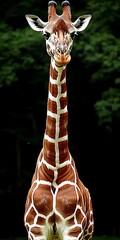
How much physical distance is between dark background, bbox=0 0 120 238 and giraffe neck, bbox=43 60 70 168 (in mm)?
9140

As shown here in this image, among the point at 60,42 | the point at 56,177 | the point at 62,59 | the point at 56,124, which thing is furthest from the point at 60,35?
the point at 56,177

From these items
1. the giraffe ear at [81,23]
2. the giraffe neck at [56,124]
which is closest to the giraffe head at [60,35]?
the giraffe ear at [81,23]

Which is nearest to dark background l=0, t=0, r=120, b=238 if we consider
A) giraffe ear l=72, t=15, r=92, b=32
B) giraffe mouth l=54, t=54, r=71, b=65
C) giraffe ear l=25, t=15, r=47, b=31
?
giraffe ear l=72, t=15, r=92, b=32

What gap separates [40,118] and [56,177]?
1216 centimetres

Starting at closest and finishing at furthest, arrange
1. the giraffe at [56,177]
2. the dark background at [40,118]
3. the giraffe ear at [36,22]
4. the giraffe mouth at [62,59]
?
the giraffe mouth at [62,59] < the giraffe at [56,177] < the giraffe ear at [36,22] < the dark background at [40,118]

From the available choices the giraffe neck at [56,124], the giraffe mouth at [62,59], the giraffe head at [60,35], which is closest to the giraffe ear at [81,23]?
the giraffe head at [60,35]

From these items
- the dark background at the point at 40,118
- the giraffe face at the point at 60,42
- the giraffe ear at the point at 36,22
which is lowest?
the giraffe face at the point at 60,42

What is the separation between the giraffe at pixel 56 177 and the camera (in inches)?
261

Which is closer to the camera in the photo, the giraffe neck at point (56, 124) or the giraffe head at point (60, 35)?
the giraffe head at point (60, 35)

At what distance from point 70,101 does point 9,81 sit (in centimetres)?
256

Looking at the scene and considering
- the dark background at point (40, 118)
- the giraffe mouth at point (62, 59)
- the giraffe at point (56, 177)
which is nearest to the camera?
the giraffe mouth at point (62, 59)

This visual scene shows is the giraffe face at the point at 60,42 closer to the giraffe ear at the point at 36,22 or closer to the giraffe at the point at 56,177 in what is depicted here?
the giraffe at the point at 56,177

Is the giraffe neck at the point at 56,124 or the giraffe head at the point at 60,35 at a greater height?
the giraffe head at the point at 60,35

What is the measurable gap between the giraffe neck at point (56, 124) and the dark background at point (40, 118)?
9.14 meters
